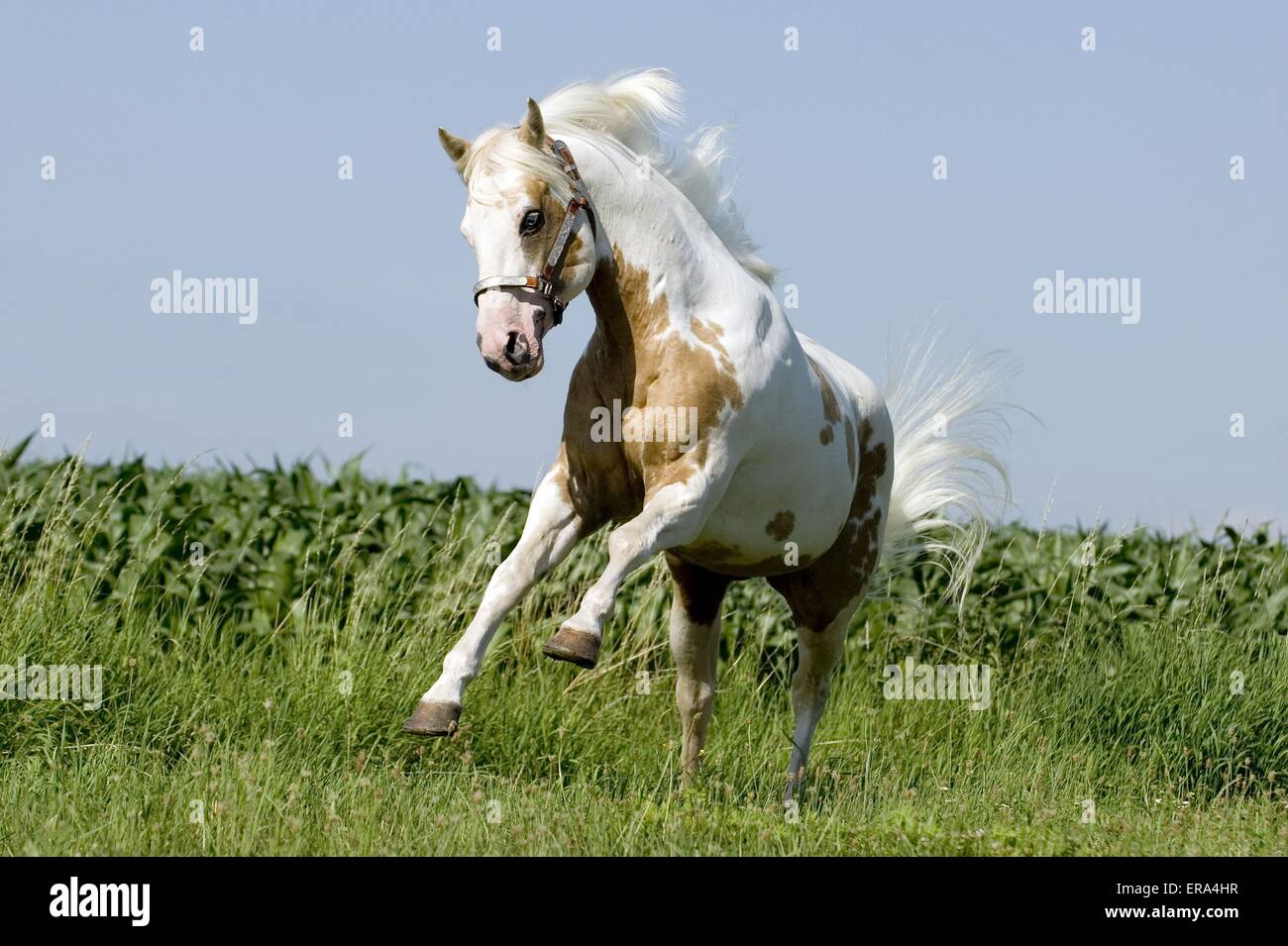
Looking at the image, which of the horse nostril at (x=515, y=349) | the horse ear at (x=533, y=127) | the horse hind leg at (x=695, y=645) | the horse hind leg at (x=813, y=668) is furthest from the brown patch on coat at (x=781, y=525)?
the horse ear at (x=533, y=127)

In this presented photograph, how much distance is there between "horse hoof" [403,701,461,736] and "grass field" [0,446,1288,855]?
423mm

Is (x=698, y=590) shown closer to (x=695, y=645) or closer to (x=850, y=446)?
(x=695, y=645)

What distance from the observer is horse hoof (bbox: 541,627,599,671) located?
5160 millimetres

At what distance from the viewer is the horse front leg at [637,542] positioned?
5223 mm

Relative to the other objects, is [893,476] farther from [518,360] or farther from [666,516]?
[518,360]

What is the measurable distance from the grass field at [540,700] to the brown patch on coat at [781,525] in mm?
1145

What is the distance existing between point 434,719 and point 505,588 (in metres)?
0.63

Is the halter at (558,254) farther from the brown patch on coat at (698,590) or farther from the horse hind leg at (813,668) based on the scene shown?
the horse hind leg at (813,668)

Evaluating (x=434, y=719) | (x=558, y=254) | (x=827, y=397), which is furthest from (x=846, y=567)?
(x=434, y=719)

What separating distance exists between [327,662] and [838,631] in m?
2.72

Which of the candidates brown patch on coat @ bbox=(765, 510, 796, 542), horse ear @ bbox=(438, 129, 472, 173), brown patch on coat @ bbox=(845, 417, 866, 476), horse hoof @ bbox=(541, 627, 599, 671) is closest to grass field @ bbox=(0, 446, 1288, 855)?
horse hoof @ bbox=(541, 627, 599, 671)

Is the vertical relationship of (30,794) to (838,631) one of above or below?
below

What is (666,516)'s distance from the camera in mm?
5578
